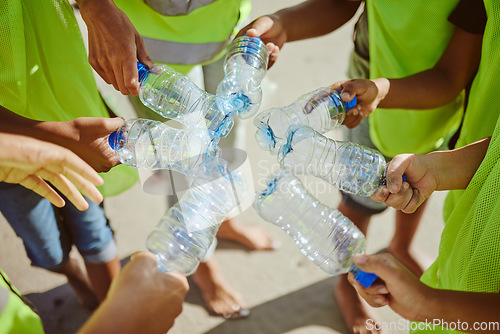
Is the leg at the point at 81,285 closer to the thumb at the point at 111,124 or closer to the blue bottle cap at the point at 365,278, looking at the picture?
the thumb at the point at 111,124

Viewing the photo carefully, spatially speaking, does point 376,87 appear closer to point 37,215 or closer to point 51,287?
point 37,215

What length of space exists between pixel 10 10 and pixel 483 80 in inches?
47.7

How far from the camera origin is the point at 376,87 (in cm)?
110

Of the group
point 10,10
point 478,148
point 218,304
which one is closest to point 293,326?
point 218,304

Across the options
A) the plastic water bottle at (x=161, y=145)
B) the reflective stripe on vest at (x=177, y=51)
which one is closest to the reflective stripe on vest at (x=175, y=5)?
the reflective stripe on vest at (x=177, y=51)

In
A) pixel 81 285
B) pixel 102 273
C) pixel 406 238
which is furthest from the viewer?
pixel 406 238

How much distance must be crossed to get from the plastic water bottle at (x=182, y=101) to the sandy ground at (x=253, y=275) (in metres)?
0.43

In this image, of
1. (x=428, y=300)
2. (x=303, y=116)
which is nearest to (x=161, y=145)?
(x=303, y=116)

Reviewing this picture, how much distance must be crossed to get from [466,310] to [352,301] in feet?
2.81

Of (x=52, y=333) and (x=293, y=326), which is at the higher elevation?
(x=293, y=326)

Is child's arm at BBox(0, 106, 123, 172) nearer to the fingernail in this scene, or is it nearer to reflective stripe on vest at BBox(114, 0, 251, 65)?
reflective stripe on vest at BBox(114, 0, 251, 65)

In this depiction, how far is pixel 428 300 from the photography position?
0.81m

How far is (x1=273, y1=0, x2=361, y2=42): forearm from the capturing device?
1.30 meters

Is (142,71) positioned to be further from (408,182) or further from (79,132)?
(408,182)
